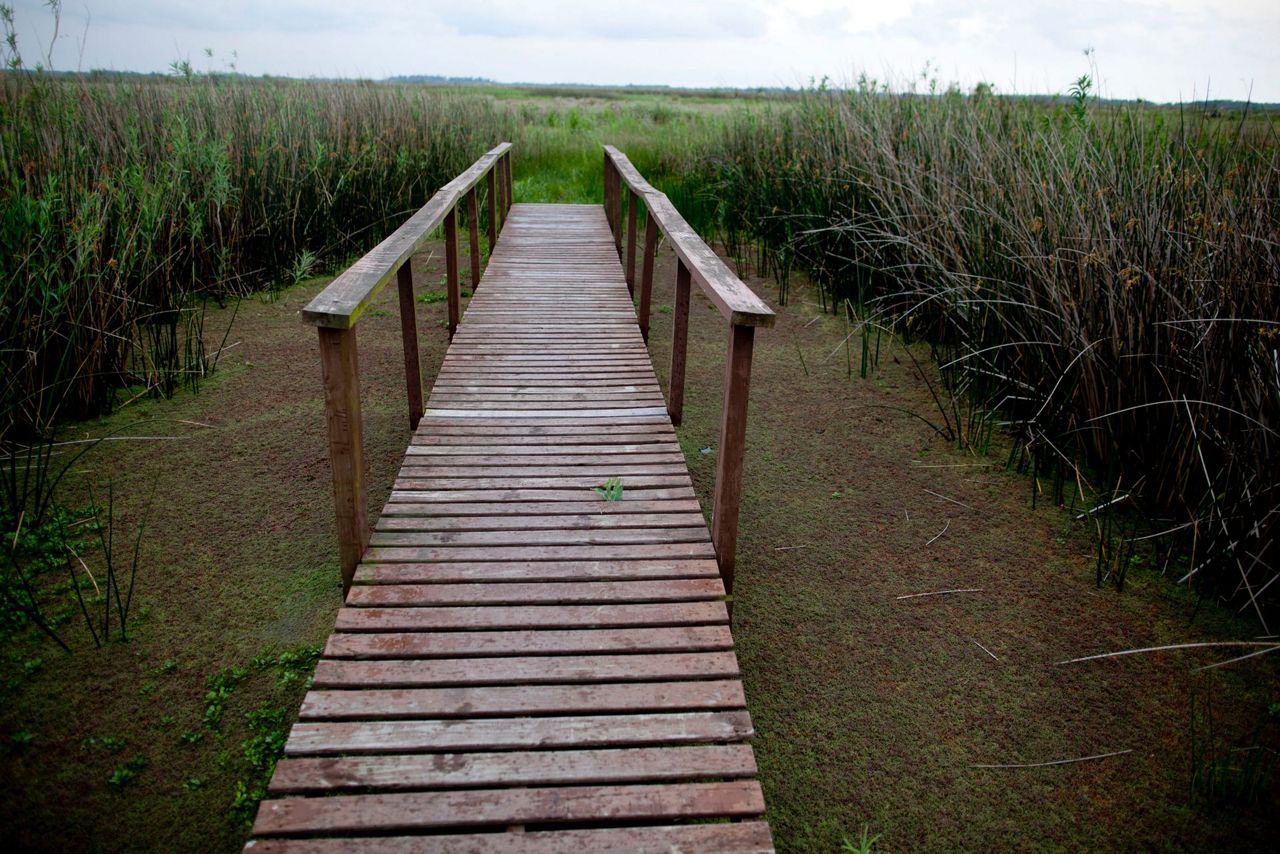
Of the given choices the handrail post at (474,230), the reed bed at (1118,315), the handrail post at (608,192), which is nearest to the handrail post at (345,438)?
the reed bed at (1118,315)

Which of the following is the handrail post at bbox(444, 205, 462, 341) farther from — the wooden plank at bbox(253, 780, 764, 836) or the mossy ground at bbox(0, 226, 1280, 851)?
the wooden plank at bbox(253, 780, 764, 836)

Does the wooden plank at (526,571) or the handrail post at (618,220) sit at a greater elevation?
the handrail post at (618,220)

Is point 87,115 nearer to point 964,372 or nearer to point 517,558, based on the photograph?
point 517,558

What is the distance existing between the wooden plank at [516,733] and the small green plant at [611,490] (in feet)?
3.23

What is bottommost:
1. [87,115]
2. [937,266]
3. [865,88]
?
[937,266]

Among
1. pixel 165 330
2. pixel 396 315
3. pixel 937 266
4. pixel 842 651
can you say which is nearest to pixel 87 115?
pixel 165 330

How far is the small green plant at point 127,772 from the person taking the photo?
1.91 meters

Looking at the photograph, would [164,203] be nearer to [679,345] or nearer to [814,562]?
[679,345]

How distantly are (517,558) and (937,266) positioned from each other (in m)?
2.80

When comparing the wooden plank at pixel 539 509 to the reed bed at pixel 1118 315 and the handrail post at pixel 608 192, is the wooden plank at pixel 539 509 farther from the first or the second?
the handrail post at pixel 608 192

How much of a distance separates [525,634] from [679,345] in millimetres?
1893

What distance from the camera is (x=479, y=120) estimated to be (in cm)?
1087

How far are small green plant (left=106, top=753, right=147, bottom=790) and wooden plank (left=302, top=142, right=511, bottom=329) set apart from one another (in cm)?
114

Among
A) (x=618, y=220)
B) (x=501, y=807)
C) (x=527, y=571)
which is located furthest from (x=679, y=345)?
(x=618, y=220)
